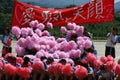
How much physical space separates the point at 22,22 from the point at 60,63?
72.2 inches

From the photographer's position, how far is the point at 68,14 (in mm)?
9008

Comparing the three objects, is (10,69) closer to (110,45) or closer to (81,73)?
(81,73)

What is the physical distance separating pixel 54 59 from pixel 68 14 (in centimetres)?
128

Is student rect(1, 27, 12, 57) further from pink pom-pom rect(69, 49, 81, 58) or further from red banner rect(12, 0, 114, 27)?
pink pom-pom rect(69, 49, 81, 58)

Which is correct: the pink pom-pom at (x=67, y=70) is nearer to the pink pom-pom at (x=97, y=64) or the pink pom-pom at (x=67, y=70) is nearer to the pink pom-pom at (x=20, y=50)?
the pink pom-pom at (x=97, y=64)

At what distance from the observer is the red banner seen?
867 cm

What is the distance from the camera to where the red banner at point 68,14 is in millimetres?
8672

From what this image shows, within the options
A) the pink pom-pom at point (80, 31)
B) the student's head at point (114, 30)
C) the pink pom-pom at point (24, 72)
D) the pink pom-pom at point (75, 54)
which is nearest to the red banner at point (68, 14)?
the pink pom-pom at point (80, 31)

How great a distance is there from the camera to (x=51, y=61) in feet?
25.9

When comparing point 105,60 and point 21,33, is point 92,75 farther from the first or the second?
point 21,33

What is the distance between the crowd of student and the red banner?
0.15 meters

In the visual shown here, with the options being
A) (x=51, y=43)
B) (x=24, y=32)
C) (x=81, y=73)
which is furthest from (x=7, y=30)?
(x=81, y=73)

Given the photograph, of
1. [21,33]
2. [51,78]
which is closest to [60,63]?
[51,78]

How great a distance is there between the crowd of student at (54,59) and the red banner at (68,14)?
0.15 m
